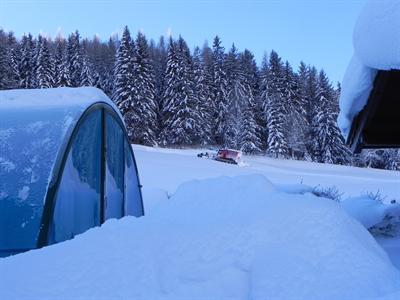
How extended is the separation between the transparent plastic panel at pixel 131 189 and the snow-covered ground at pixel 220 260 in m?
5.04

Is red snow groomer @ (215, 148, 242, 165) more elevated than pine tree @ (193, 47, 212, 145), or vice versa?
pine tree @ (193, 47, 212, 145)

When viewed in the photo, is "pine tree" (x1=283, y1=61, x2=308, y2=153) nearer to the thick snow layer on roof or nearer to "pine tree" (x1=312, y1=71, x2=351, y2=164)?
"pine tree" (x1=312, y1=71, x2=351, y2=164)

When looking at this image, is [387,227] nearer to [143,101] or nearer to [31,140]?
[31,140]

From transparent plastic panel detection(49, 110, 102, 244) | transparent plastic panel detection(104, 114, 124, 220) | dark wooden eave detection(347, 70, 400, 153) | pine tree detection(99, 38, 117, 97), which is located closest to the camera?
dark wooden eave detection(347, 70, 400, 153)

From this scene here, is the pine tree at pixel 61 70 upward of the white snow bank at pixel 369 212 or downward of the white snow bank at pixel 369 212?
upward

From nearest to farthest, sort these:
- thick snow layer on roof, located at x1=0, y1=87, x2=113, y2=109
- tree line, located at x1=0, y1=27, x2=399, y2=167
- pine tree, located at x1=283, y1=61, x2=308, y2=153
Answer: thick snow layer on roof, located at x1=0, y1=87, x2=113, y2=109
tree line, located at x1=0, y1=27, x2=399, y2=167
pine tree, located at x1=283, y1=61, x2=308, y2=153

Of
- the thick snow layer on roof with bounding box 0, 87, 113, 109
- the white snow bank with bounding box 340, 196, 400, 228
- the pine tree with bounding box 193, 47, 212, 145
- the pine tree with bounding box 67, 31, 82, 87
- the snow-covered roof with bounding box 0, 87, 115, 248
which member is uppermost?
the pine tree with bounding box 67, 31, 82, 87

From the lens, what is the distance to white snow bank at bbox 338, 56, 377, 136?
453 cm

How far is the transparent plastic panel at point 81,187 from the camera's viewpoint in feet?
17.9

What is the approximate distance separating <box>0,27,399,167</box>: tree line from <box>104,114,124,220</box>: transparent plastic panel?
3967cm

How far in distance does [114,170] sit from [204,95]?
1852 inches

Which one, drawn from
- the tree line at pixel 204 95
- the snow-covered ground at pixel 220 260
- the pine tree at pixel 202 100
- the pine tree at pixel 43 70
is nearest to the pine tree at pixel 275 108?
the tree line at pixel 204 95

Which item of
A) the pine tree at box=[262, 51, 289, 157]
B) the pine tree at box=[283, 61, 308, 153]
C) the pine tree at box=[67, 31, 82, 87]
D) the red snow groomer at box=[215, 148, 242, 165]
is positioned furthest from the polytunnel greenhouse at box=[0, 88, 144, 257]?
the pine tree at box=[67, 31, 82, 87]

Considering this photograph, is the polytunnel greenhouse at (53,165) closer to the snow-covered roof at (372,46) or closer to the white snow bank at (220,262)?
the white snow bank at (220,262)
